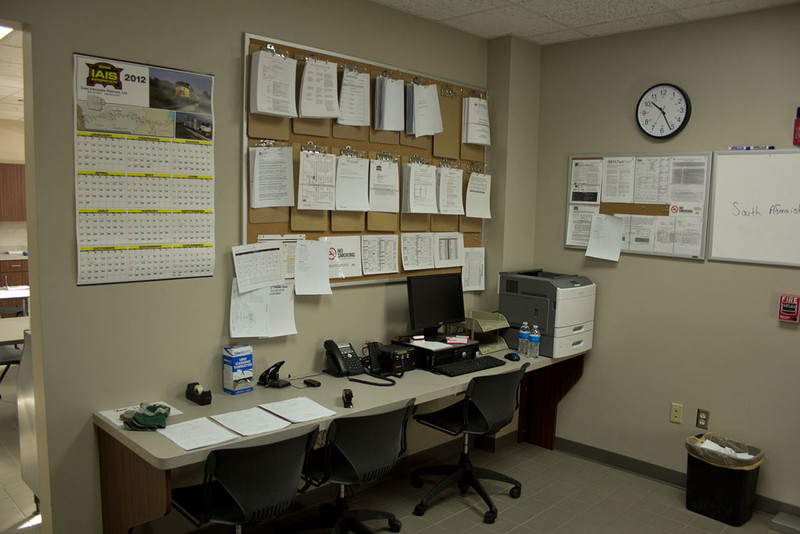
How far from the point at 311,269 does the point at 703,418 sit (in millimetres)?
2542

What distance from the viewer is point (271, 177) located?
296 centimetres

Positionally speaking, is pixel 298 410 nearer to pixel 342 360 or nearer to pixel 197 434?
pixel 197 434

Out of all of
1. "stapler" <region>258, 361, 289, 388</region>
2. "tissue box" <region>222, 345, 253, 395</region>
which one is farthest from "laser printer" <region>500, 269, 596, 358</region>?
"tissue box" <region>222, 345, 253, 395</region>

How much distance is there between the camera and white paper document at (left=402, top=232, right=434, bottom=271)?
3686mm

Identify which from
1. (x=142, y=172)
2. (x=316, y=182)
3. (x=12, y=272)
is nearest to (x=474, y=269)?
(x=316, y=182)

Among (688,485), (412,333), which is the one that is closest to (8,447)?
(412,333)

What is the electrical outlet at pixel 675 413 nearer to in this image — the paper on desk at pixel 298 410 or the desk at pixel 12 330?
the paper on desk at pixel 298 410

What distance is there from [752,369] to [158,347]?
3.24 meters

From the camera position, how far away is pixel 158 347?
266cm

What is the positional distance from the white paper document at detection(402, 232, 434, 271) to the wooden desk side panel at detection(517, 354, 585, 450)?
1275 millimetres

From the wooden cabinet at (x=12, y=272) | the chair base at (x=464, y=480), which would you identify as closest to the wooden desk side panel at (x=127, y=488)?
the chair base at (x=464, y=480)

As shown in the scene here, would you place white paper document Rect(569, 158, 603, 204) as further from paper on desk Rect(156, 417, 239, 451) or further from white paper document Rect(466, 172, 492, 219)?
paper on desk Rect(156, 417, 239, 451)

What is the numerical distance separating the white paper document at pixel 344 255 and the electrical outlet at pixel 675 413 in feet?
7.08

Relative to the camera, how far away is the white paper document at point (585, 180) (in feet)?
13.2
